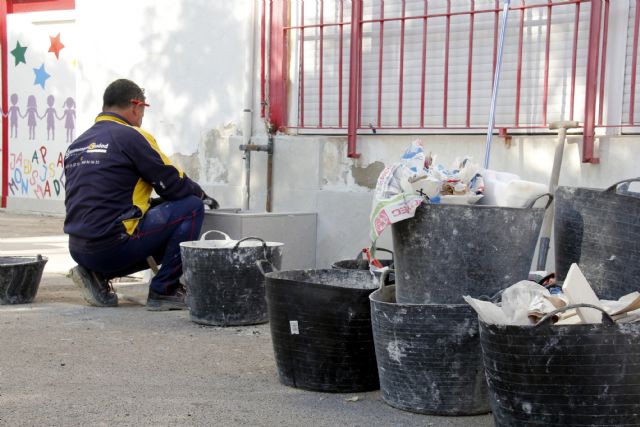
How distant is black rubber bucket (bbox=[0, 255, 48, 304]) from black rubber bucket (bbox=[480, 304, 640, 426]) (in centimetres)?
409

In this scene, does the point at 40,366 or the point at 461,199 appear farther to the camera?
the point at 40,366

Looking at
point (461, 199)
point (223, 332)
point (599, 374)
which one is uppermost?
point (461, 199)

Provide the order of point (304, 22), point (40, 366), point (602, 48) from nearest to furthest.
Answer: point (40, 366)
point (602, 48)
point (304, 22)

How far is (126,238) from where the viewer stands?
6.27 m

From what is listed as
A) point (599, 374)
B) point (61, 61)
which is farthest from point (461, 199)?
point (61, 61)

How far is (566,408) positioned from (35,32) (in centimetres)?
1127

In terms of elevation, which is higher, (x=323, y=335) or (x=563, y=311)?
(x=563, y=311)

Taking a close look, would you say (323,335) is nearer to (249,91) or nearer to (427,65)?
(427,65)

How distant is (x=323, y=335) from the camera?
438 cm

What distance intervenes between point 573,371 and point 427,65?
372 cm

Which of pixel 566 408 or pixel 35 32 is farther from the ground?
pixel 35 32

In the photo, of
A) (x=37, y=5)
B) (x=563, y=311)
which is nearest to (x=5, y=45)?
(x=37, y=5)

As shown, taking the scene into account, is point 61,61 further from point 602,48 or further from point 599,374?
point 599,374

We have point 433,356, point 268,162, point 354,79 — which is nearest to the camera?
point 433,356
